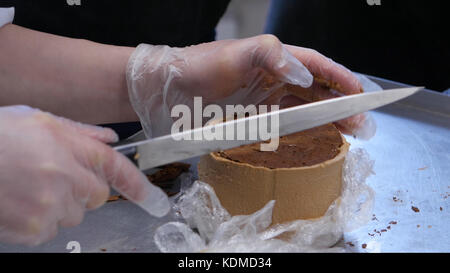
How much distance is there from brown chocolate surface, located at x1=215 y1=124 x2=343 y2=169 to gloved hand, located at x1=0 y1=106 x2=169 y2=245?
236 mm

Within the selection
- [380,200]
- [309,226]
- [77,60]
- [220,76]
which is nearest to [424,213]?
[380,200]

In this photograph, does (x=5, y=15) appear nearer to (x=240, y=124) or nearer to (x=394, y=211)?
(x=240, y=124)

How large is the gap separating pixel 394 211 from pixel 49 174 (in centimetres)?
90

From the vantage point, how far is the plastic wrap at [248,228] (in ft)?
3.81

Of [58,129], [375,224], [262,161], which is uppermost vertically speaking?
[58,129]

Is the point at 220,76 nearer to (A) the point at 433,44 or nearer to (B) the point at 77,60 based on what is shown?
(B) the point at 77,60

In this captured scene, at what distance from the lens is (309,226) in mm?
1190

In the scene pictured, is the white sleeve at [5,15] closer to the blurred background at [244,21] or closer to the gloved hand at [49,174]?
the gloved hand at [49,174]

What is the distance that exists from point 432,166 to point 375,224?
1.23 feet

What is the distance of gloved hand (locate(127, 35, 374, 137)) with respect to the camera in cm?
130

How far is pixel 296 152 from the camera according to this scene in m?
1.21

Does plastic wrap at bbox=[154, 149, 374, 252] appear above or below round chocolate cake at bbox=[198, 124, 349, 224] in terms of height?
below

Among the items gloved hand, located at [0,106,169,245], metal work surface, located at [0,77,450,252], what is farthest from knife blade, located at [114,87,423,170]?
metal work surface, located at [0,77,450,252]

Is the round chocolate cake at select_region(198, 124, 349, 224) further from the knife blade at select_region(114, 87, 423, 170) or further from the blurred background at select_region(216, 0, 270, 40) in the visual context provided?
the blurred background at select_region(216, 0, 270, 40)
